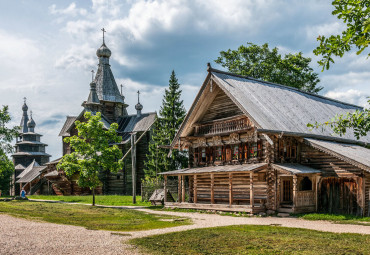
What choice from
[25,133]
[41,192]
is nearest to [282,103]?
[41,192]

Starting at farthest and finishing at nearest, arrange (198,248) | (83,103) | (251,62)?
(83,103) < (251,62) < (198,248)

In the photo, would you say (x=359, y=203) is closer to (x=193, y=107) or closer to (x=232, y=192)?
(x=232, y=192)

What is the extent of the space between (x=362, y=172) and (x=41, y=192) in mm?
51282

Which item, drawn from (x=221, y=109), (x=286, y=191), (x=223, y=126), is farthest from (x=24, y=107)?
(x=286, y=191)

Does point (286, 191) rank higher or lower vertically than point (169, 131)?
lower

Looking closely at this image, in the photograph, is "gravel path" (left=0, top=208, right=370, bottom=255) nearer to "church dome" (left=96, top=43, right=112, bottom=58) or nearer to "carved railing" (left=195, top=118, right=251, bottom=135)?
"carved railing" (left=195, top=118, right=251, bottom=135)

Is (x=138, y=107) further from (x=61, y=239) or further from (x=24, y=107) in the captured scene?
(x=24, y=107)

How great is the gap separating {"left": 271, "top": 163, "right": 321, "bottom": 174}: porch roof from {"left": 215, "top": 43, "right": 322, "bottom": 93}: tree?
25.1 m

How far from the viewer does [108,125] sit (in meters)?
58.7

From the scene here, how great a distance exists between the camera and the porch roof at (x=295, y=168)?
81.4 ft

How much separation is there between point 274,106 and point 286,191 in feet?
20.7

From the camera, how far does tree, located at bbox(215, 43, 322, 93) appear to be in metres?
51.1

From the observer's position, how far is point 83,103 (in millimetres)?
62375

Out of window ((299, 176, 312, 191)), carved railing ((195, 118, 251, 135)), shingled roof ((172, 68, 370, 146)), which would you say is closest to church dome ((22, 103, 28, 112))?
shingled roof ((172, 68, 370, 146))
